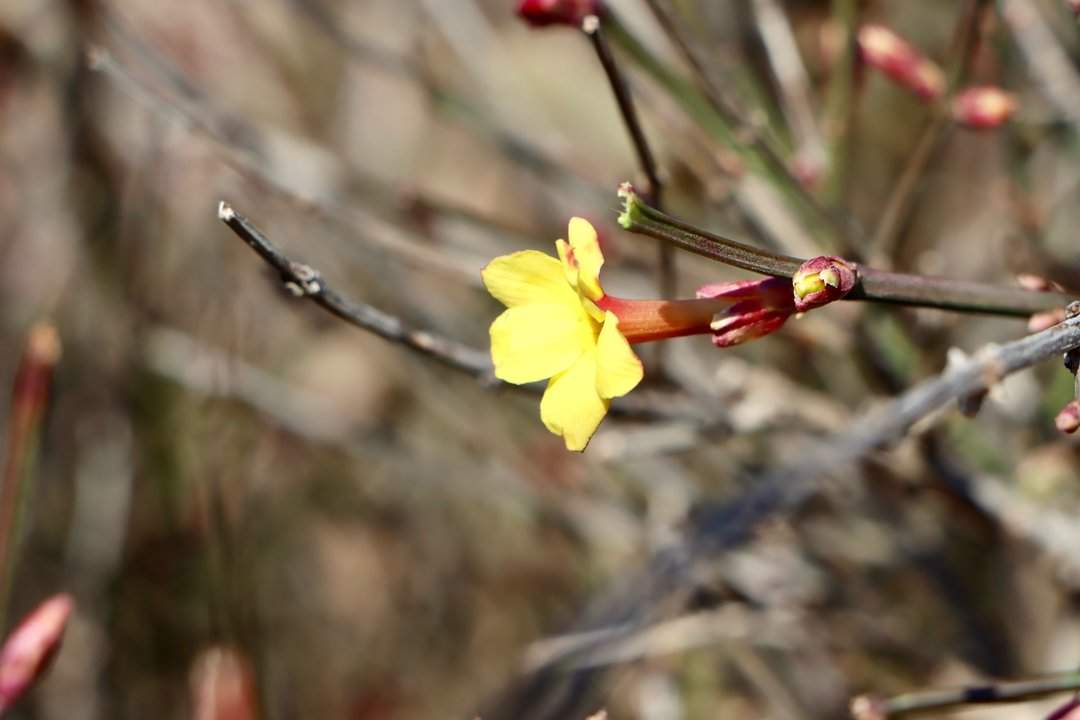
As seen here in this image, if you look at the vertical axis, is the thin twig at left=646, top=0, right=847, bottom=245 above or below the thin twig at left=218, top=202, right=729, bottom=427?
above

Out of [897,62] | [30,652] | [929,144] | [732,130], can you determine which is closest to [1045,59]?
[897,62]

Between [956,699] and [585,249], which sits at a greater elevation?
[585,249]

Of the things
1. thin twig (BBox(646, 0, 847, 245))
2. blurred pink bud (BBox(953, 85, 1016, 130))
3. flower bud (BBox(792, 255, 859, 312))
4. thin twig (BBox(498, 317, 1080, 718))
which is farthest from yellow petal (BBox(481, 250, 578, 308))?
blurred pink bud (BBox(953, 85, 1016, 130))

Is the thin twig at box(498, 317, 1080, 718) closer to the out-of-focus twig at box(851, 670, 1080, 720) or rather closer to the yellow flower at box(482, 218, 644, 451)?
the out-of-focus twig at box(851, 670, 1080, 720)

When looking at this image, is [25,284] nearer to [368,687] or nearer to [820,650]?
[368,687]

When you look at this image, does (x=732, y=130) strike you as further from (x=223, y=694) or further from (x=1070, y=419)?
(x=223, y=694)

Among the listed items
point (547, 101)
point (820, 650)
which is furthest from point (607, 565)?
point (547, 101)
